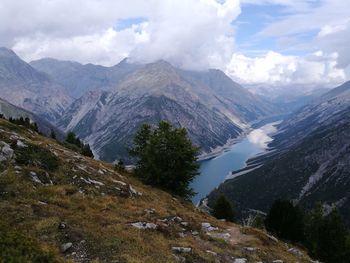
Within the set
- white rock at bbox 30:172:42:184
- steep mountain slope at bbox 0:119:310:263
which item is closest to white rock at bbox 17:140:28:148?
steep mountain slope at bbox 0:119:310:263

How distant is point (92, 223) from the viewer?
29.2 metres

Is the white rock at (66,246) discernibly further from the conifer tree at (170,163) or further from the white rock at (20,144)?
the conifer tree at (170,163)

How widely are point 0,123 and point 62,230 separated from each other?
34.3 meters

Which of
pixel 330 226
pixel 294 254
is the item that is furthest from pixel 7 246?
pixel 330 226

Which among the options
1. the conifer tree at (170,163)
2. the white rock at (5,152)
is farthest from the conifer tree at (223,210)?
the white rock at (5,152)

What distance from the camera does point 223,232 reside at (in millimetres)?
37594

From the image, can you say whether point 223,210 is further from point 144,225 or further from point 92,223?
point 92,223

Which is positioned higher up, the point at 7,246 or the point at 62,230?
the point at 7,246

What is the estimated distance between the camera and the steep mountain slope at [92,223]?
79.2ft

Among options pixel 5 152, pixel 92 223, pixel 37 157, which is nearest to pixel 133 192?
pixel 37 157

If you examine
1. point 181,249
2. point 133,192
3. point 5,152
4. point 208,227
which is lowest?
point 208,227

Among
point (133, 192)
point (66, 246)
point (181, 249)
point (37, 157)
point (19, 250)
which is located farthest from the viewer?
point (133, 192)

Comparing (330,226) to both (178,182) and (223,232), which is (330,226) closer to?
(178,182)

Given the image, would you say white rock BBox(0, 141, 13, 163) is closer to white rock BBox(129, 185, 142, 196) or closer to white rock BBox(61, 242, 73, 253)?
white rock BBox(129, 185, 142, 196)
